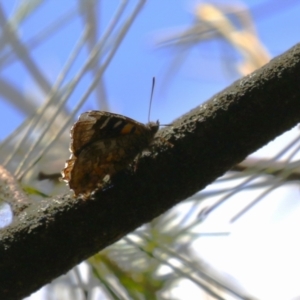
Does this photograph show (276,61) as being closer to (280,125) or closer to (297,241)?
(280,125)

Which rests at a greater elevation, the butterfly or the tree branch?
the butterfly

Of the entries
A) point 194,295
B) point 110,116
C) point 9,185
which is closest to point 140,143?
point 110,116

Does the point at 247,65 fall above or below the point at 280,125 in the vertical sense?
above

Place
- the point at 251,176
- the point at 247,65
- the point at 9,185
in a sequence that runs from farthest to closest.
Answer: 1. the point at 247,65
2. the point at 251,176
3. the point at 9,185

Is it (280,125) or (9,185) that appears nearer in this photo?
(280,125)
